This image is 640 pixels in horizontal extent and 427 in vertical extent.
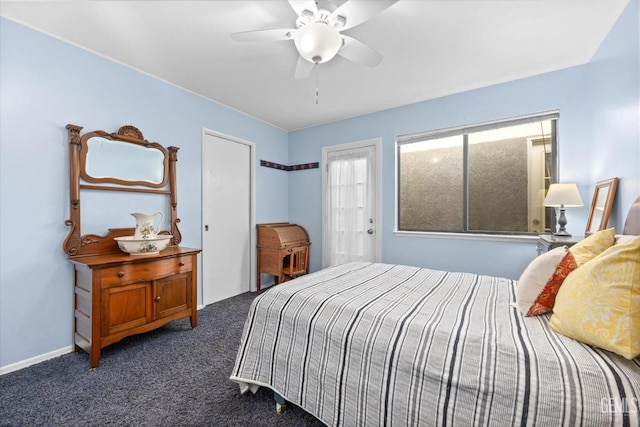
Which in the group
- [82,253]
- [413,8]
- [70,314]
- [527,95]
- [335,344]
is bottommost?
[70,314]

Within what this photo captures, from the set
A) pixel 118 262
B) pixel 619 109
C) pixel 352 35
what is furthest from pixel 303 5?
pixel 619 109

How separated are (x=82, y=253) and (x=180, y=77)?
191 centimetres

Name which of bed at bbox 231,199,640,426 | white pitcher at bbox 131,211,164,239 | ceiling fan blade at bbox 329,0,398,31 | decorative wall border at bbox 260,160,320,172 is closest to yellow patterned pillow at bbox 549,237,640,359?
bed at bbox 231,199,640,426

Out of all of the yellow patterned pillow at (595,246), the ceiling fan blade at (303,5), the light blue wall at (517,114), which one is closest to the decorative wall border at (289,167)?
the light blue wall at (517,114)

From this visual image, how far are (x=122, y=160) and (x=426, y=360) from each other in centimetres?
291

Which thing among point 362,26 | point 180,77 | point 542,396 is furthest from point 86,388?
point 362,26

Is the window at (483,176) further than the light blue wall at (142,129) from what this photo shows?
Yes

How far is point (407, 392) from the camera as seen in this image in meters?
1.09

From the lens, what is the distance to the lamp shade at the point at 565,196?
2.29m

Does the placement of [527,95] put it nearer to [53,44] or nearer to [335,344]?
[335,344]

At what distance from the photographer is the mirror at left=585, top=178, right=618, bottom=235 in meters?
1.96

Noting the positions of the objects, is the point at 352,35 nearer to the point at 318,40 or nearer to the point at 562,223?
the point at 318,40

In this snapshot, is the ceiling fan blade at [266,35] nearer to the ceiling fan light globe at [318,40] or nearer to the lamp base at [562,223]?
the ceiling fan light globe at [318,40]

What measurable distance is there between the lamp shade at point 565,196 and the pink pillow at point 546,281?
137 centimetres
